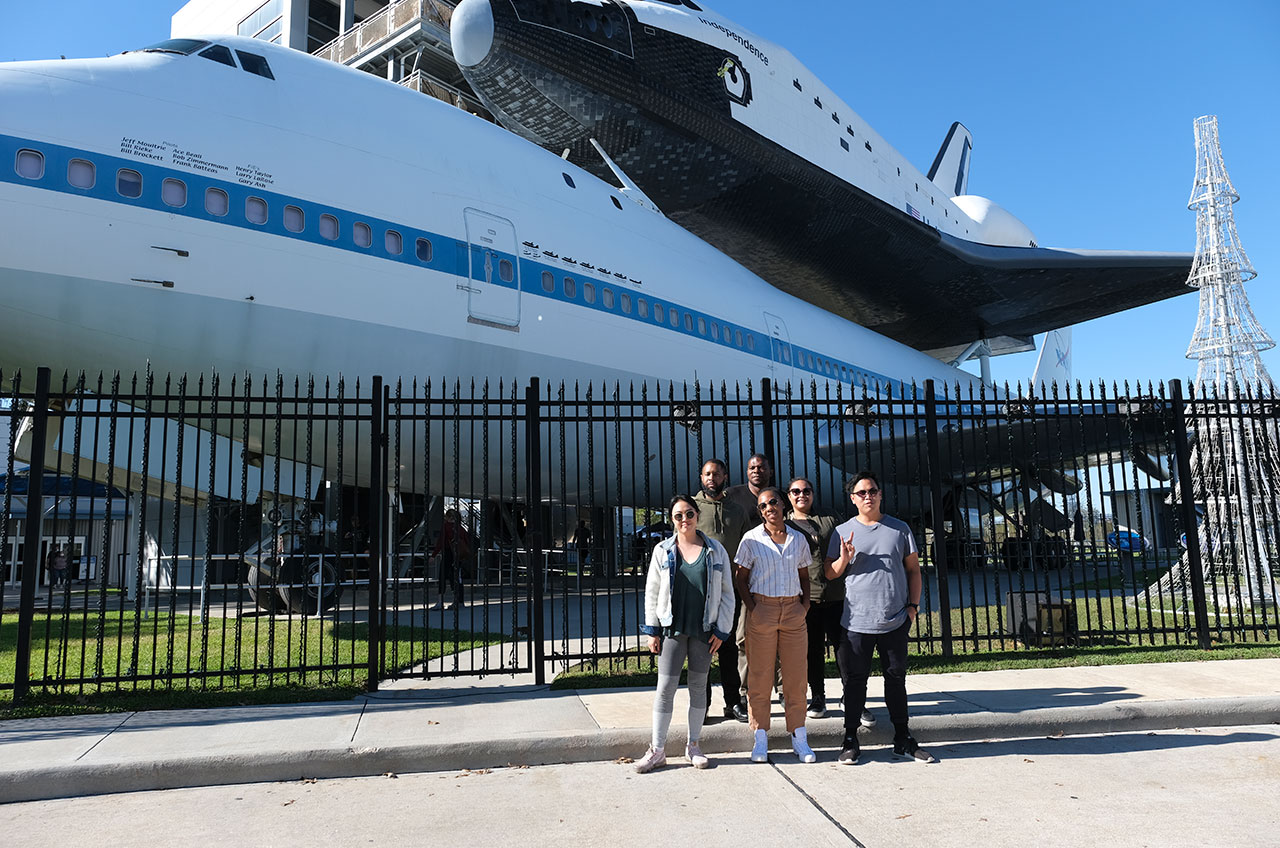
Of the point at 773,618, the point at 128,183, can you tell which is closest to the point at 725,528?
the point at 773,618

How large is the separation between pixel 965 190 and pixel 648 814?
5176cm

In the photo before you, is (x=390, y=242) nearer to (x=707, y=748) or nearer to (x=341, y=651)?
(x=341, y=651)

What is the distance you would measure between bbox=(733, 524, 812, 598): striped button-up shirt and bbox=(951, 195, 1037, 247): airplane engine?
41967 mm

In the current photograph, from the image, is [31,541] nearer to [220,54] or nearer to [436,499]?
[220,54]

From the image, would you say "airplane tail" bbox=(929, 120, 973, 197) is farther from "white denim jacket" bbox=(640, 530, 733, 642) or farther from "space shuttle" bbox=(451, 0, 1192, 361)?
"white denim jacket" bbox=(640, 530, 733, 642)

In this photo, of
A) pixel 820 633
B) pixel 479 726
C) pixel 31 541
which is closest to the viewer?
pixel 479 726

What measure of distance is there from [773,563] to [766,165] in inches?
897

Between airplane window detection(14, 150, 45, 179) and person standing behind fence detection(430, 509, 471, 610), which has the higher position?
airplane window detection(14, 150, 45, 179)

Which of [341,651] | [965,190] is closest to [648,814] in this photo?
[341,651]

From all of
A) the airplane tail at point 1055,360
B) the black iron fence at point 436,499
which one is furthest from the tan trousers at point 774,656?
the airplane tail at point 1055,360

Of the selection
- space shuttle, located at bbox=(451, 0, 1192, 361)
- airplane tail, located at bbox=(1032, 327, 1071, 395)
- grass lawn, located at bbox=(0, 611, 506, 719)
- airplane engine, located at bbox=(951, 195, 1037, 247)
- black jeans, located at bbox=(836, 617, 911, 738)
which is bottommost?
grass lawn, located at bbox=(0, 611, 506, 719)

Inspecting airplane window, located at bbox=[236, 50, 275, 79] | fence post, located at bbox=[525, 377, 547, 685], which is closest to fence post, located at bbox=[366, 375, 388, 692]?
fence post, located at bbox=[525, 377, 547, 685]

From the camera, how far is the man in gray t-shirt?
5.01 m

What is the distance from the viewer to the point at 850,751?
16.2 ft
